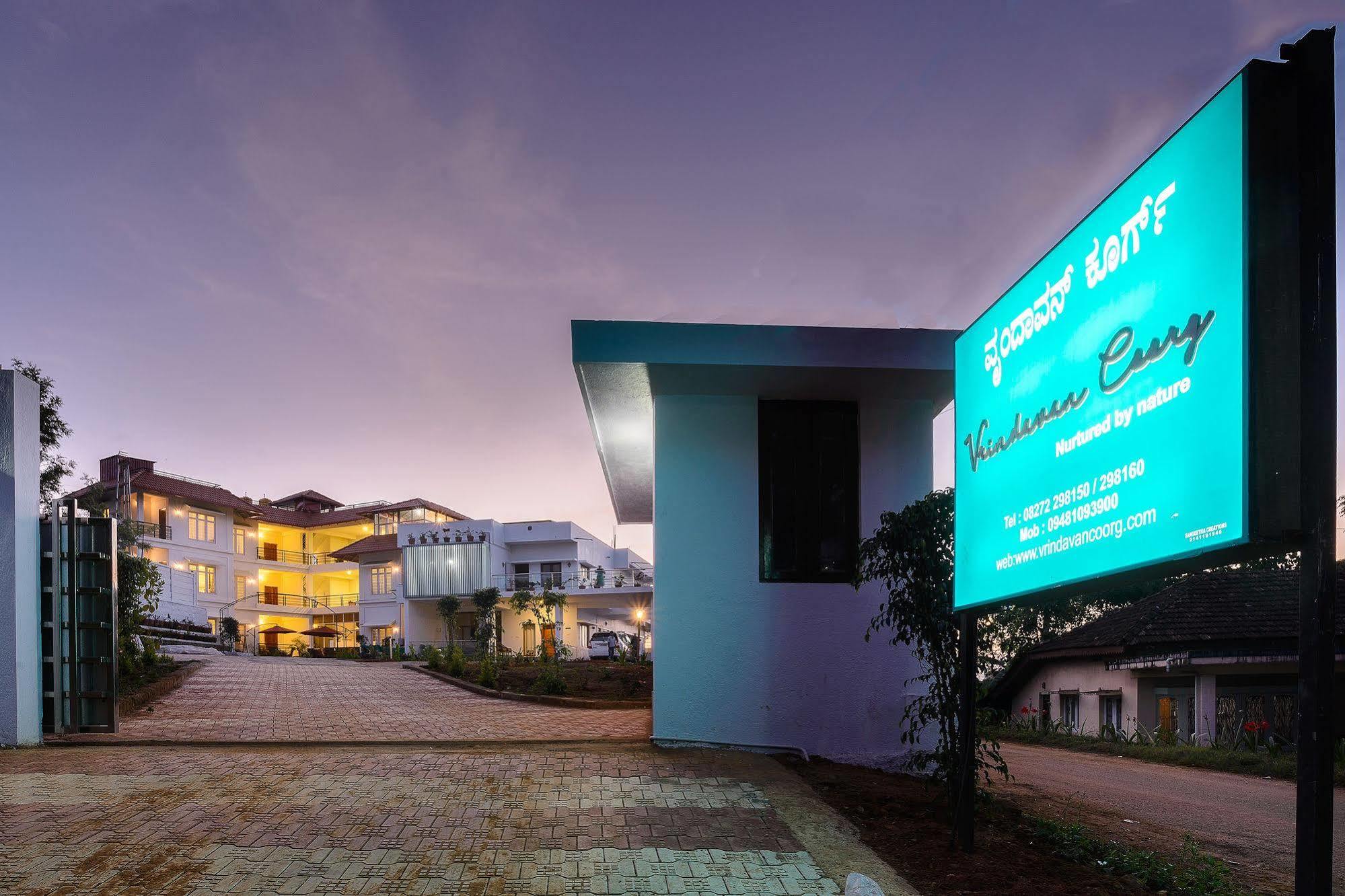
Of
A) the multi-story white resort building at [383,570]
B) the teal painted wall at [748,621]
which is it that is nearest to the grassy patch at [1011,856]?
the teal painted wall at [748,621]

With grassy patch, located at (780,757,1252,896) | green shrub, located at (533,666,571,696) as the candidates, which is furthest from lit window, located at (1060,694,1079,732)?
grassy patch, located at (780,757,1252,896)

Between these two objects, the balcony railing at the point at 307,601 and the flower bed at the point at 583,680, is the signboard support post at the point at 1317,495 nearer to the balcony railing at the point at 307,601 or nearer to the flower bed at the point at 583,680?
the flower bed at the point at 583,680

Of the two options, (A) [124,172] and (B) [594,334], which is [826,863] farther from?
(A) [124,172]

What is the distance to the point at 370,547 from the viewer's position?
4600cm

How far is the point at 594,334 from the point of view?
8008 millimetres

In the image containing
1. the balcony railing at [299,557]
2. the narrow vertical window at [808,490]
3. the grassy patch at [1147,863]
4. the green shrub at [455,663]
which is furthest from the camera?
the balcony railing at [299,557]

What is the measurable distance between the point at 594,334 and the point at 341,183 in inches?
313

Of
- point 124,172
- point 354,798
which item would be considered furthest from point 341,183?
point 354,798

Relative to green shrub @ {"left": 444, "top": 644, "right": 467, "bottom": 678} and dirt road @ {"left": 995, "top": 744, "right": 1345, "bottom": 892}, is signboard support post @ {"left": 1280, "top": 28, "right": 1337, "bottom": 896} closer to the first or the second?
dirt road @ {"left": 995, "top": 744, "right": 1345, "bottom": 892}

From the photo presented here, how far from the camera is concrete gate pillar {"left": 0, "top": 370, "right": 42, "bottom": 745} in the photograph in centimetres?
843

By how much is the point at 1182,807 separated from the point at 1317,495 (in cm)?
773

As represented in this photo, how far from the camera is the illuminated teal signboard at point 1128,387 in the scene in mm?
2963

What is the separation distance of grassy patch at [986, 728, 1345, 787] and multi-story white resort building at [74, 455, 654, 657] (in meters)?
23.3

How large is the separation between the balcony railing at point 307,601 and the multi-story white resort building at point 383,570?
0.08 m
